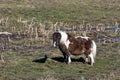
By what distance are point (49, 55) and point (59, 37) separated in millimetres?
2715

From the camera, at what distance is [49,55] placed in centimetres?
2150

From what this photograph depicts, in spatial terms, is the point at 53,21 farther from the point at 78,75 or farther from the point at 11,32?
the point at 78,75

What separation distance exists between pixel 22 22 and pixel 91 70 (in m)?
15.8

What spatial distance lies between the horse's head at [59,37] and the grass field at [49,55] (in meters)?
0.94

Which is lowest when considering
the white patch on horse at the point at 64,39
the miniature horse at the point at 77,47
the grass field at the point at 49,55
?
the grass field at the point at 49,55

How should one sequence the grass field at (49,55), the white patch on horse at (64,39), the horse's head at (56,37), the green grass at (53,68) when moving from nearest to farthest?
the green grass at (53,68) → the grass field at (49,55) → the horse's head at (56,37) → the white patch on horse at (64,39)

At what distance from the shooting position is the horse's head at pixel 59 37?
18.9 meters

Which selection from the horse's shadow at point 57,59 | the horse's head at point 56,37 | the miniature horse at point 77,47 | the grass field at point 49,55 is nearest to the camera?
the grass field at point 49,55

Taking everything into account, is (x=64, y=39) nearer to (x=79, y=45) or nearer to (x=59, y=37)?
(x=59, y=37)

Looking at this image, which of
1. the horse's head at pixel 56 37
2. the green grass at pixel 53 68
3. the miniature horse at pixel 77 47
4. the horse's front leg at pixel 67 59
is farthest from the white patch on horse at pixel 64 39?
the green grass at pixel 53 68

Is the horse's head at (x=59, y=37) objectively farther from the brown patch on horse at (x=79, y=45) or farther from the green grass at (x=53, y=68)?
the green grass at (x=53, y=68)

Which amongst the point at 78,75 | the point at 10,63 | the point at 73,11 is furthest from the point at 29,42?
the point at 73,11

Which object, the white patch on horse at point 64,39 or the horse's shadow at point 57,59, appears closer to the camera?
the white patch on horse at point 64,39

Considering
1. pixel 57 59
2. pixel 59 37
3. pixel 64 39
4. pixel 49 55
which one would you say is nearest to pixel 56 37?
pixel 59 37
